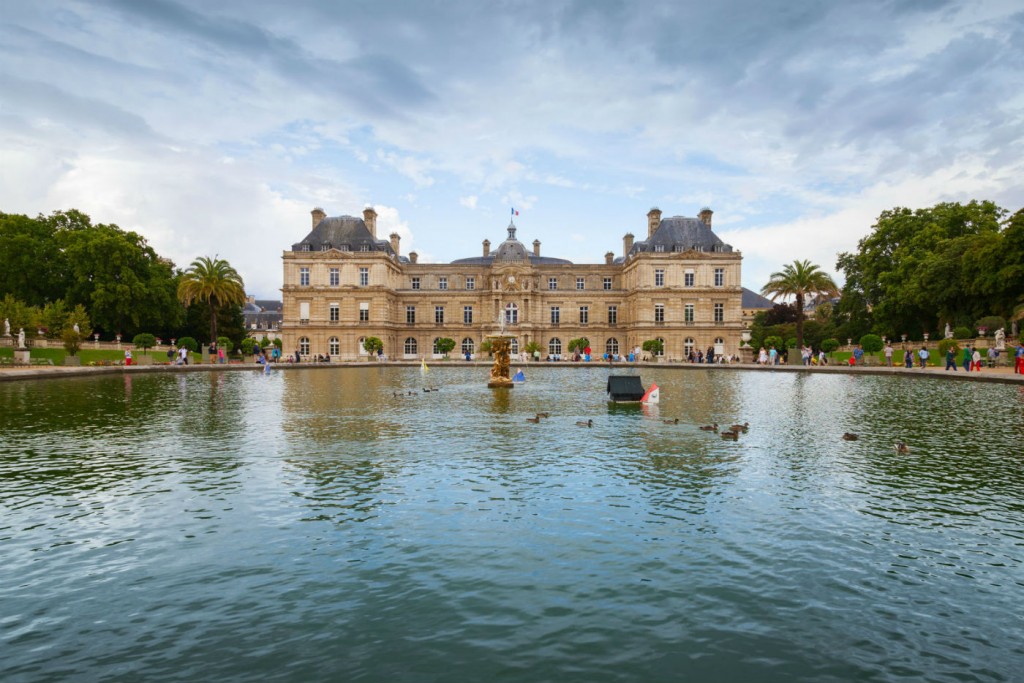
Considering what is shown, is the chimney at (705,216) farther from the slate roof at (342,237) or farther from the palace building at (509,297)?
the slate roof at (342,237)

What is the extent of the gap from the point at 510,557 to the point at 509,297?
67443mm

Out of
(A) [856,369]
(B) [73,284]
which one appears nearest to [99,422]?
(A) [856,369]

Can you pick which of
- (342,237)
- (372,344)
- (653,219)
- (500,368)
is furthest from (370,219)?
(500,368)

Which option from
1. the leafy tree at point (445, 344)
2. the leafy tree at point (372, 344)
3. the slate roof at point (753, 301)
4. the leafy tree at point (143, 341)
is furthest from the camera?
the slate roof at point (753, 301)

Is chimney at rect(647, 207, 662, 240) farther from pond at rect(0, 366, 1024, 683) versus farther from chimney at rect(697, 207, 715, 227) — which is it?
pond at rect(0, 366, 1024, 683)

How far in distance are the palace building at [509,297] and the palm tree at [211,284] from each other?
10759 mm

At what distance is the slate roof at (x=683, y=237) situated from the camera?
72125mm

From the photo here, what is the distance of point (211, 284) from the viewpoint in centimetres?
5828

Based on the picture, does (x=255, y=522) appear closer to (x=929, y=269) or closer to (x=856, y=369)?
(x=856, y=369)

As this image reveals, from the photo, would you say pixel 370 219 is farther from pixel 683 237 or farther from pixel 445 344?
pixel 683 237

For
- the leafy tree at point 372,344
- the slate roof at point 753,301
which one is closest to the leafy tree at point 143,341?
the leafy tree at point 372,344

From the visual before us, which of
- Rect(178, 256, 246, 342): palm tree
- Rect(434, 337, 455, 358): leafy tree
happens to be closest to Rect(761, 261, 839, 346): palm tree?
Rect(434, 337, 455, 358): leafy tree

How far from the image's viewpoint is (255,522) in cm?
813

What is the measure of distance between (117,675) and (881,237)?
68108 mm
